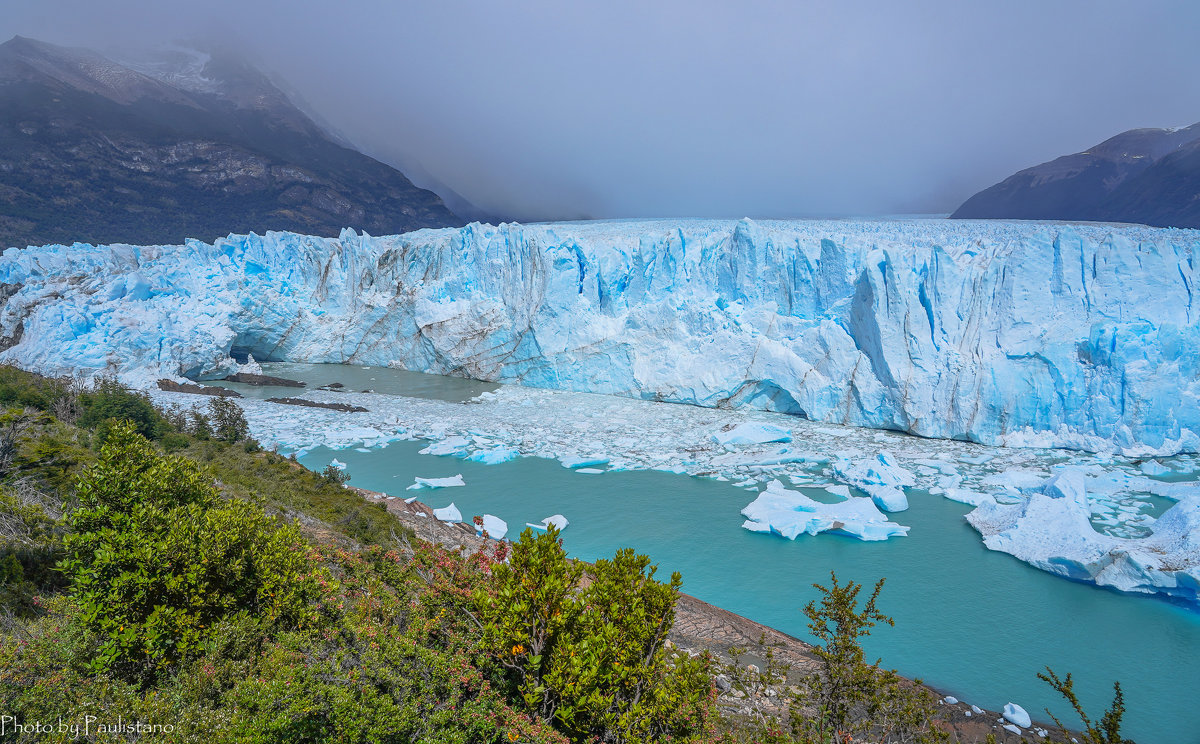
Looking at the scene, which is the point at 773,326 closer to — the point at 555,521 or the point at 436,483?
the point at 555,521

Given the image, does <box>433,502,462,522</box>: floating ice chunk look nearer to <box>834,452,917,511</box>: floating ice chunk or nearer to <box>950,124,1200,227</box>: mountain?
<box>834,452,917,511</box>: floating ice chunk

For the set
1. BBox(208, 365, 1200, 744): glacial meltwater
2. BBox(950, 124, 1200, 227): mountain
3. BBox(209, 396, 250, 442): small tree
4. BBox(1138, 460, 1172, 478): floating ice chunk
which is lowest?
BBox(208, 365, 1200, 744): glacial meltwater

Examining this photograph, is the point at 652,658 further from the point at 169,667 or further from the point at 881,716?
the point at 169,667

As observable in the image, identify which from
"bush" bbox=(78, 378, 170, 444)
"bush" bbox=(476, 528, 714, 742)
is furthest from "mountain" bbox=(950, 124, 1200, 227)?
"bush" bbox=(78, 378, 170, 444)

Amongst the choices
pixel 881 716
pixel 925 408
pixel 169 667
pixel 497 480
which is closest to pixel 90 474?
pixel 169 667

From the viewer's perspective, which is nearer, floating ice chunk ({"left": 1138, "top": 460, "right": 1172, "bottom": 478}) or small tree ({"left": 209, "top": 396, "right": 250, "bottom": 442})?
floating ice chunk ({"left": 1138, "top": 460, "right": 1172, "bottom": 478})

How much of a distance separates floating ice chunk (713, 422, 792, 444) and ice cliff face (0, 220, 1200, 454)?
2251 millimetres

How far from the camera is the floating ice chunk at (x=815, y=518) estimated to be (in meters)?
9.78

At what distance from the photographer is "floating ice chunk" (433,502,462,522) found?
9.97m

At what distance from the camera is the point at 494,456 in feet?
43.2

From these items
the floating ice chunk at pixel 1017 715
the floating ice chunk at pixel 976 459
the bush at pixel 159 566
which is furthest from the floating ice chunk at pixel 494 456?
the floating ice chunk at pixel 976 459

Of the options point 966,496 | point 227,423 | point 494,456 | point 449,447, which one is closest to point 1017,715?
point 966,496

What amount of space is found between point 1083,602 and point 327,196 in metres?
64.7

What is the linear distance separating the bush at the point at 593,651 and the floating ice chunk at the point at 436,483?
27.1 ft
